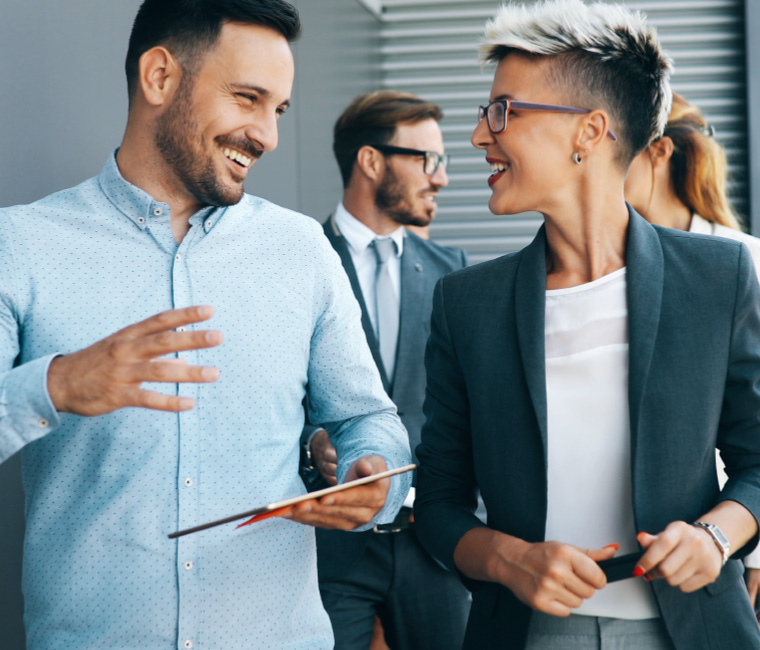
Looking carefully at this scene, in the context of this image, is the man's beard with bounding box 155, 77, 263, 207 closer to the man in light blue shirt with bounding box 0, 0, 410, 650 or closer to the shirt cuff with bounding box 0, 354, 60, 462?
the man in light blue shirt with bounding box 0, 0, 410, 650

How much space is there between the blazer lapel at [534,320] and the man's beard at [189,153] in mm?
681

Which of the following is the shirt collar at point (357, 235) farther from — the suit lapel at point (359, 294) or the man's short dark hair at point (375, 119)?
the man's short dark hair at point (375, 119)

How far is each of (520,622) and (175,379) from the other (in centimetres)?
89

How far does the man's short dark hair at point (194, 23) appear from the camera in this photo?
6.79ft

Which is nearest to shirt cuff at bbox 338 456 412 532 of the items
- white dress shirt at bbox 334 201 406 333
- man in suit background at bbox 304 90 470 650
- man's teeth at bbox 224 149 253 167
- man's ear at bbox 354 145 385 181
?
man in suit background at bbox 304 90 470 650

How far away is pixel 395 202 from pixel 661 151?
3.80 ft

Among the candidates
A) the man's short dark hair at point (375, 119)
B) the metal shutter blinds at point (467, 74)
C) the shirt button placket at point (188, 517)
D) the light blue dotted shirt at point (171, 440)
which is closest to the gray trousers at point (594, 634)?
the light blue dotted shirt at point (171, 440)

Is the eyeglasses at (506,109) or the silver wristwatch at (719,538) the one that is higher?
the eyeglasses at (506,109)

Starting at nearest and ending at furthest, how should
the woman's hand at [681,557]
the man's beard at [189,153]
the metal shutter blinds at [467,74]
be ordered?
the woman's hand at [681,557] → the man's beard at [189,153] → the metal shutter blinds at [467,74]

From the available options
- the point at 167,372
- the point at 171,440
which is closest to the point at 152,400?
the point at 167,372

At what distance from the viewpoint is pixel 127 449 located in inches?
70.8

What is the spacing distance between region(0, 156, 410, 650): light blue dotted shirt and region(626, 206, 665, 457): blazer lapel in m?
0.54

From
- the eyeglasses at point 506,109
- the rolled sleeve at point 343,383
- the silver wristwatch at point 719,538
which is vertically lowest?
the silver wristwatch at point 719,538

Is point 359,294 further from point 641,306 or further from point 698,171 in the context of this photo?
point 641,306
